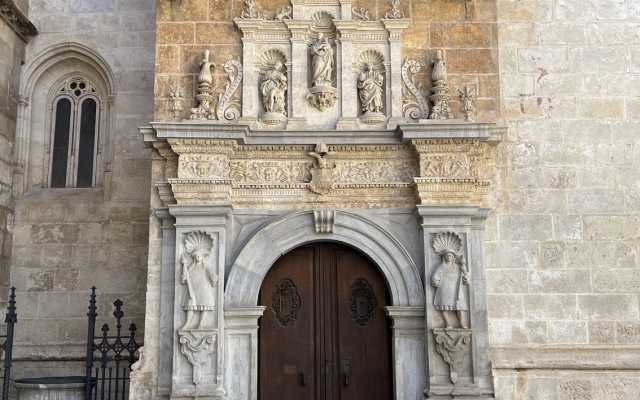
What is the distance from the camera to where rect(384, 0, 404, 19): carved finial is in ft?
29.7

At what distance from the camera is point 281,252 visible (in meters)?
8.51

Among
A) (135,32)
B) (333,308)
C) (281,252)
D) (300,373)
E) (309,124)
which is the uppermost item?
(135,32)

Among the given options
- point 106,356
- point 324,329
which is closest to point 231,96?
point 324,329

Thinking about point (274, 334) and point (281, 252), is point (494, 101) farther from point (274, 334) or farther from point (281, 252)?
point (274, 334)

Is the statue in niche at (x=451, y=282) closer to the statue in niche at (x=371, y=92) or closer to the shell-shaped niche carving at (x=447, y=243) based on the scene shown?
the shell-shaped niche carving at (x=447, y=243)

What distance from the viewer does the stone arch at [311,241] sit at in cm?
841

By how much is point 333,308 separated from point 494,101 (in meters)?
3.20

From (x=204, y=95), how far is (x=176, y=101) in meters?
0.36

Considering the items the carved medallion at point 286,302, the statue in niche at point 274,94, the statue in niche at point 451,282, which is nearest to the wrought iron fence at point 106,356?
the carved medallion at point 286,302

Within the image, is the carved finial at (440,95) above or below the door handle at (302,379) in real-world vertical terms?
above

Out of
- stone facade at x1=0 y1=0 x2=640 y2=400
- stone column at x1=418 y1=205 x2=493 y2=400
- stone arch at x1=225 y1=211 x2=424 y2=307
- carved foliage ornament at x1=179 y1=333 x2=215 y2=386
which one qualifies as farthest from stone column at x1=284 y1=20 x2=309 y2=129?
carved foliage ornament at x1=179 y1=333 x2=215 y2=386

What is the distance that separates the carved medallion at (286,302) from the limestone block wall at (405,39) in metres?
2.41

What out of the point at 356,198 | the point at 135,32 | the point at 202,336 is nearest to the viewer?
the point at 202,336

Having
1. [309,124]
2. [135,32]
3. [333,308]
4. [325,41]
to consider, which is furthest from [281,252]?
[135,32]
